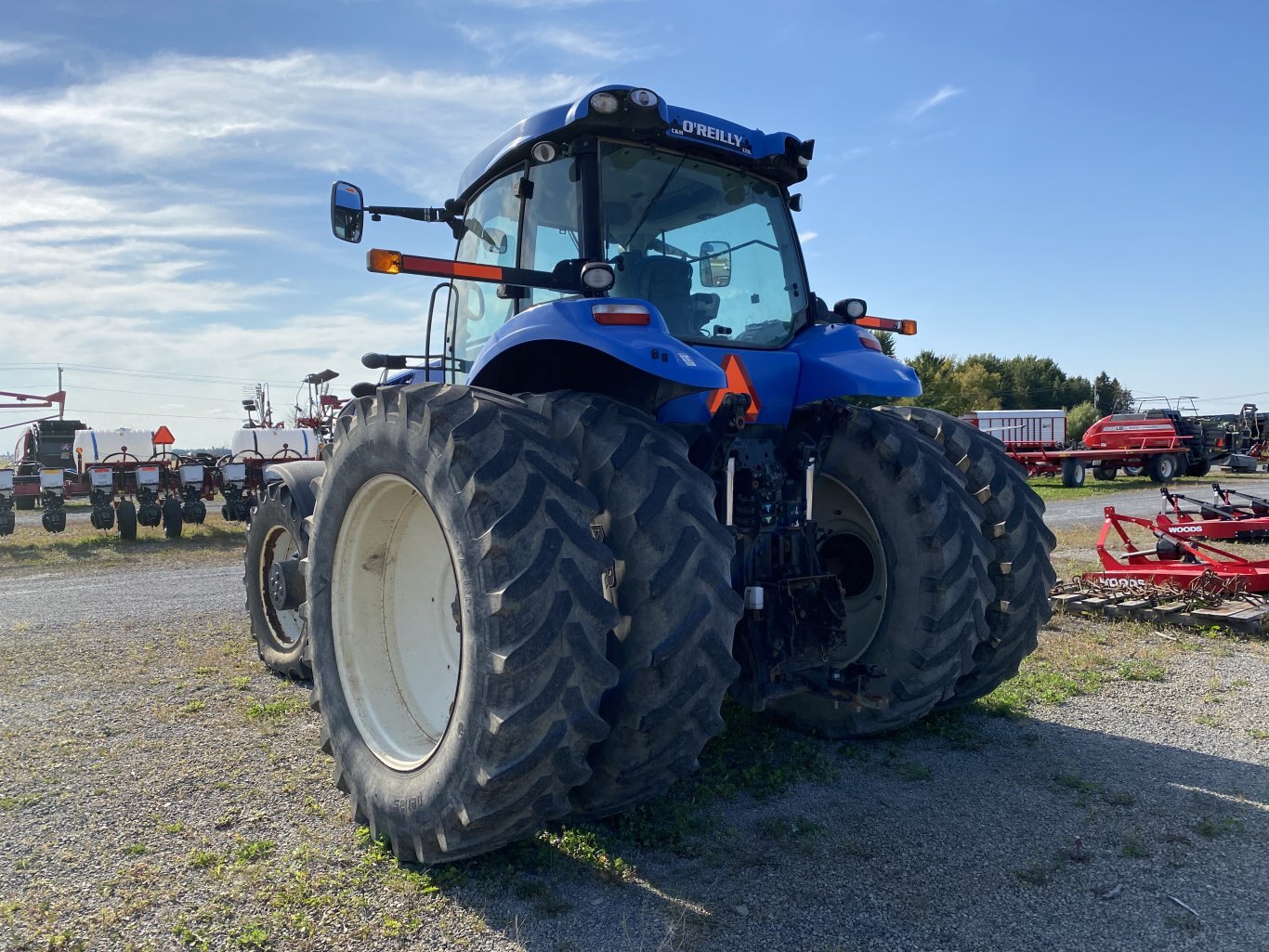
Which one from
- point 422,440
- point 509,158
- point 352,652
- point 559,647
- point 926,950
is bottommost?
point 926,950

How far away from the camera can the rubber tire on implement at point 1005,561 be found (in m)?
4.30

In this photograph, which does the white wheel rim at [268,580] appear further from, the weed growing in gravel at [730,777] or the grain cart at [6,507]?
the grain cart at [6,507]

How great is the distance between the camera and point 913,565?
3857mm

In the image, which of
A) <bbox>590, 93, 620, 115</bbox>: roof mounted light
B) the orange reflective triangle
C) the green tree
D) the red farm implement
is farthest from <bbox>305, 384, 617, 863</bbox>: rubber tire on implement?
the green tree

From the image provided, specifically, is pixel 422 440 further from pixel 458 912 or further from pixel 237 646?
pixel 237 646

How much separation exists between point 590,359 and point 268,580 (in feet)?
12.0

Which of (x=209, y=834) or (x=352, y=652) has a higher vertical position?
(x=352, y=652)

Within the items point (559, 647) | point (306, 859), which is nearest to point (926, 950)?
point (559, 647)

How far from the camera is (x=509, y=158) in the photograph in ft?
13.3

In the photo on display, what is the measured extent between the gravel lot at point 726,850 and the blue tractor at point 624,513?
259 mm

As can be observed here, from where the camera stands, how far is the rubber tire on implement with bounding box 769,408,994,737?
3762mm

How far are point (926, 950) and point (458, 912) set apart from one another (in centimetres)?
142

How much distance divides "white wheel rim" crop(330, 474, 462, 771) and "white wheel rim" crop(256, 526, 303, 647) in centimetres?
222

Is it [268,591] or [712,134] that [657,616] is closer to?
[712,134]
